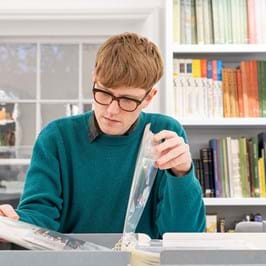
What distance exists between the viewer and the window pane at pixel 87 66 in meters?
2.74

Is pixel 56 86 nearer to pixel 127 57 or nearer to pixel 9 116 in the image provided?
pixel 9 116

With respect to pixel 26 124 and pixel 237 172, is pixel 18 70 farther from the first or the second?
pixel 237 172

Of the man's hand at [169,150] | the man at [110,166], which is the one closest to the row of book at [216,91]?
the man at [110,166]

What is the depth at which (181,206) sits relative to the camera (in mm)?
1012

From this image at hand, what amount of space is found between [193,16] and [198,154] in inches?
27.1

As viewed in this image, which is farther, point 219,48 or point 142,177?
point 219,48

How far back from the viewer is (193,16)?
7.73ft

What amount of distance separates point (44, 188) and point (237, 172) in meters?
1.40

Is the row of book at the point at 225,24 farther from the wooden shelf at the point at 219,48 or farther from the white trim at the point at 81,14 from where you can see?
the white trim at the point at 81,14

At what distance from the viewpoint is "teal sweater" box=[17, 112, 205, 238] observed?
105cm

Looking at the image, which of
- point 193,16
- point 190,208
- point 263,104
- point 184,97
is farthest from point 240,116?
point 190,208

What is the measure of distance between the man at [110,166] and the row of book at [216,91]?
1.04m

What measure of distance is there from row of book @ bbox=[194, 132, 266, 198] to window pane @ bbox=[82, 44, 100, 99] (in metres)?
0.81

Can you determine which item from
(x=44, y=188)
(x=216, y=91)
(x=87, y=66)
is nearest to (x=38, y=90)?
(x=87, y=66)
